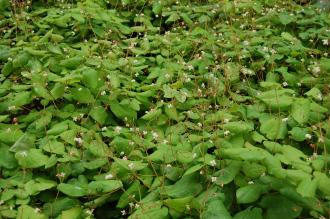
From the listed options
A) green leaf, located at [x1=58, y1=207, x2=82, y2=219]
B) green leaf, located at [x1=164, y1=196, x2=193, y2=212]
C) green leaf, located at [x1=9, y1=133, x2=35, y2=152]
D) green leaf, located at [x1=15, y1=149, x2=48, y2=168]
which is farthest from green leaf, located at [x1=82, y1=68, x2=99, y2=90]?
green leaf, located at [x1=164, y1=196, x2=193, y2=212]

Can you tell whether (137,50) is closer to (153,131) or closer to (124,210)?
(153,131)

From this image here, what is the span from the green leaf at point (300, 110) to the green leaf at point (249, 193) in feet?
2.48

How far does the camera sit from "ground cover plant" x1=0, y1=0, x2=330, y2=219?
2684mm

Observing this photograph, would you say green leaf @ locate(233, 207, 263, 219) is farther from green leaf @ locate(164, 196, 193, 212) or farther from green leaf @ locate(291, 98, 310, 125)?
green leaf @ locate(291, 98, 310, 125)

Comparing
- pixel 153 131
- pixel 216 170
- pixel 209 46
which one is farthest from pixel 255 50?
pixel 216 170

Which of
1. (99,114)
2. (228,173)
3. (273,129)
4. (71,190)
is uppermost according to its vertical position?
(273,129)

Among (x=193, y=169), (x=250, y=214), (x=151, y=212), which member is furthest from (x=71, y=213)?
(x=250, y=214)

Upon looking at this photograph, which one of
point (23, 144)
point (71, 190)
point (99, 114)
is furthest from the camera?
point (99, 114)

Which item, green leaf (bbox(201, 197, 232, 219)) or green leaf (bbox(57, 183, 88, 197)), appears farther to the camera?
green leaf (bbox(57, 183, 88, 197))

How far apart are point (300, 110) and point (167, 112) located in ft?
3.86

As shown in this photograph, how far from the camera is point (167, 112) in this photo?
3.66 m

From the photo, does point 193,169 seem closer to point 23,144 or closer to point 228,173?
point 228,173

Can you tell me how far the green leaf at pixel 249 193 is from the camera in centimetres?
253

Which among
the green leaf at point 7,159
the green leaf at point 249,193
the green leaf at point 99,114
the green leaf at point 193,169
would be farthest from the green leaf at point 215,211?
the green leaf at point 7,159
